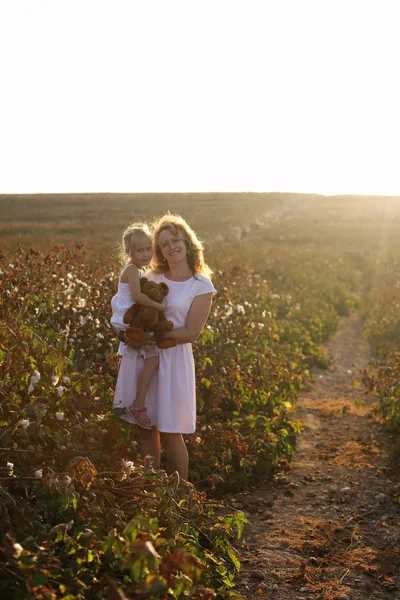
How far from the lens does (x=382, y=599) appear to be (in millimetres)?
4402

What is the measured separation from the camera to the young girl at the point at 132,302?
17.1 ft

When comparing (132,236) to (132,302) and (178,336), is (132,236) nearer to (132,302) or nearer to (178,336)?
(132,302)

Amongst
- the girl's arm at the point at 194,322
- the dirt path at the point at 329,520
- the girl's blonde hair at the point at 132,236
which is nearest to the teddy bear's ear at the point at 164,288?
the girl's arm at the point at 194,322

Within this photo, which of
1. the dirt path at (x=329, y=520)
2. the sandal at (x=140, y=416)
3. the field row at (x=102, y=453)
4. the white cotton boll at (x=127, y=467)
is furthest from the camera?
the sandal at (x=140, y=416)

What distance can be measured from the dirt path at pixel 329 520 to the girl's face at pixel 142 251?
7.85 feet

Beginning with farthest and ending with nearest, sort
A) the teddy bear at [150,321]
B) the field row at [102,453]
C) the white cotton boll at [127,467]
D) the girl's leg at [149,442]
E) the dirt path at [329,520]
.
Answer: the girl's leg at [149,442] < the teddy bear at [150,321] < the dirt path at [329,520] < the white cotton boll at [127,467] < the field row at [102,453]

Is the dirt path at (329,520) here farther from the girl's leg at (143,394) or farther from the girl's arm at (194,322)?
the girl's arm at (194,322)

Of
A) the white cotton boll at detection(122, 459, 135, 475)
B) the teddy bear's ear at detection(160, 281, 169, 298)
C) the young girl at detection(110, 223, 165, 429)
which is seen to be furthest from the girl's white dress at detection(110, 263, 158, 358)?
the white cotton boll at detection(122, 459, 135, 475)

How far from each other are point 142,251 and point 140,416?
1.36 m

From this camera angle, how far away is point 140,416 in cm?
519

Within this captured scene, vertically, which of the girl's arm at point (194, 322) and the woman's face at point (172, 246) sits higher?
the woman's face at point (172, 246)

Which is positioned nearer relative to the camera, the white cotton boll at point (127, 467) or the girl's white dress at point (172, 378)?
the white cotton boll at point (127, 467)

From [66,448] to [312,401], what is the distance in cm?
654

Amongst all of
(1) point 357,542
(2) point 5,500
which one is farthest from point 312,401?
(2) point 5,500
